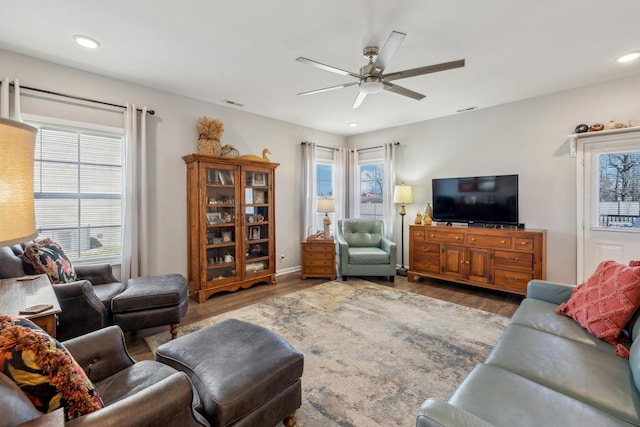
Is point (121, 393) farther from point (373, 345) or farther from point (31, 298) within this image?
point (373, 345)

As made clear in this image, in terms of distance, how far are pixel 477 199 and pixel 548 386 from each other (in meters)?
3.20

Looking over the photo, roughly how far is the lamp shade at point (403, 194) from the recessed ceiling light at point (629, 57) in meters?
2.68

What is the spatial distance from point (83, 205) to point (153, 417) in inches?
119

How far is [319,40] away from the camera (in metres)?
2.42

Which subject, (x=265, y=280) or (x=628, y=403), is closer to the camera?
(x=628, y=403)

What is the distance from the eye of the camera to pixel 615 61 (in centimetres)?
277

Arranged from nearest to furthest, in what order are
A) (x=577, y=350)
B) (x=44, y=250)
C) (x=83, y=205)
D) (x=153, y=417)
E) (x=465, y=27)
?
(x=153, y=417) → (x=577, y=350) → (x=465, y=27) → (x=44, y=250) → (x=83, y=205)

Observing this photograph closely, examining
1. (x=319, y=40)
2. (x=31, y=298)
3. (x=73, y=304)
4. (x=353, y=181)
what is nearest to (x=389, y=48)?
(x=319, y=40)

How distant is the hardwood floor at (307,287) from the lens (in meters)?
3.15

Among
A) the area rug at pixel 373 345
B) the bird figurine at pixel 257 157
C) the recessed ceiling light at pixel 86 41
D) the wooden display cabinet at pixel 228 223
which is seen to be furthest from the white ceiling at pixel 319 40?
the area rug at pixel 373 345

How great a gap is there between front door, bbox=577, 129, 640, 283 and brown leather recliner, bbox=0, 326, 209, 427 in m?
A: 4.33

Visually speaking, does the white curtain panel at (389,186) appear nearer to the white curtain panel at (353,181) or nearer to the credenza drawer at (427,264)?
the white curtain panel at (353,181)

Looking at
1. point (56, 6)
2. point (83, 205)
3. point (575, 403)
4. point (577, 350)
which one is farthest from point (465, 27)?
point (83, 205)

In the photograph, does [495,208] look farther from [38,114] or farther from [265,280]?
[38,114]
